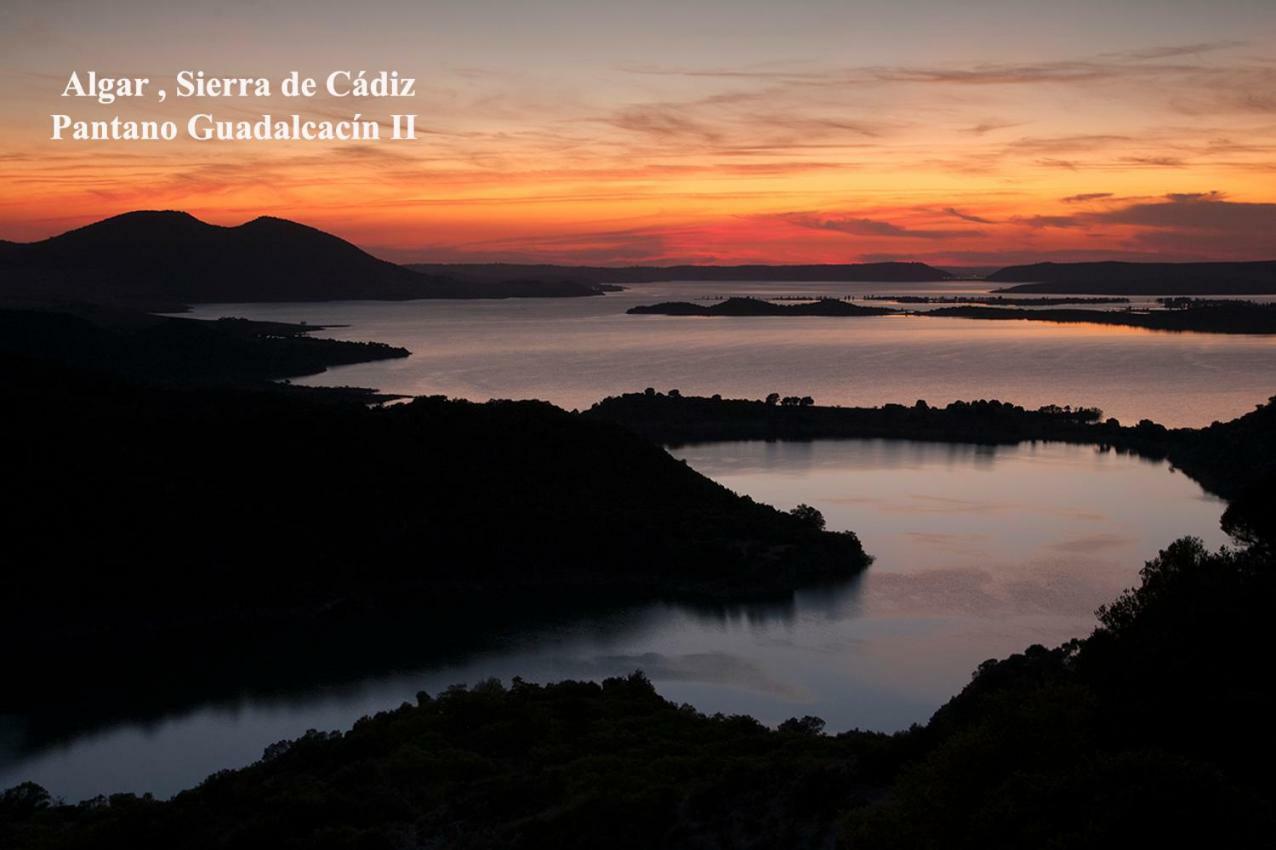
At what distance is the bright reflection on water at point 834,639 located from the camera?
107ft

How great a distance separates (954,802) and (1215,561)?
7.74 meters

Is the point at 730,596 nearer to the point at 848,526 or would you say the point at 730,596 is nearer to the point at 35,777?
the point at 848,526

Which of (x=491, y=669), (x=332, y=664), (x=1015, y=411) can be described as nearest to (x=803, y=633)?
(x=491, y=669)

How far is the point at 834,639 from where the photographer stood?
129 feet

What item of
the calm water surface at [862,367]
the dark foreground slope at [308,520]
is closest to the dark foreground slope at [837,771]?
the dark foreground slope at [308,520]

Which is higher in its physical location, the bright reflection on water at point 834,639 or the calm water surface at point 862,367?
the calm water surface at point 862,367

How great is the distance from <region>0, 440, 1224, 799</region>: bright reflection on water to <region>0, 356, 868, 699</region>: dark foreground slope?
3.42 m

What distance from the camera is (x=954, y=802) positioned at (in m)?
14.3

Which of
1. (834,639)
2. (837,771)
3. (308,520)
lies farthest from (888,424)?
(837,771)

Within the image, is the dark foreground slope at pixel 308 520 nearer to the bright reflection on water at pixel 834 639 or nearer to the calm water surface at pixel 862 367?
the bright reflection on water at pixel 834 639

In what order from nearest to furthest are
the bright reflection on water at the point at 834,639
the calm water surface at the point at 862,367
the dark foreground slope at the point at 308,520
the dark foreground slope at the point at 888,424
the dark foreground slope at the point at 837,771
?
the dark foreground slope at the point at 837,771, the bright reflection on water at the point at 834,639, the dark foreground slope at the point at 308,520, the dark foreground slope at the point at 888,424, the calm water surface at the point at 862,367

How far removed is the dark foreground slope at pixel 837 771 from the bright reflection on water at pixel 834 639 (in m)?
7.16

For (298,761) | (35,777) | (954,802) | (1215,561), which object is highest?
(1215,561)

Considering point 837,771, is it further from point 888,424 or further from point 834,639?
point 888,424
